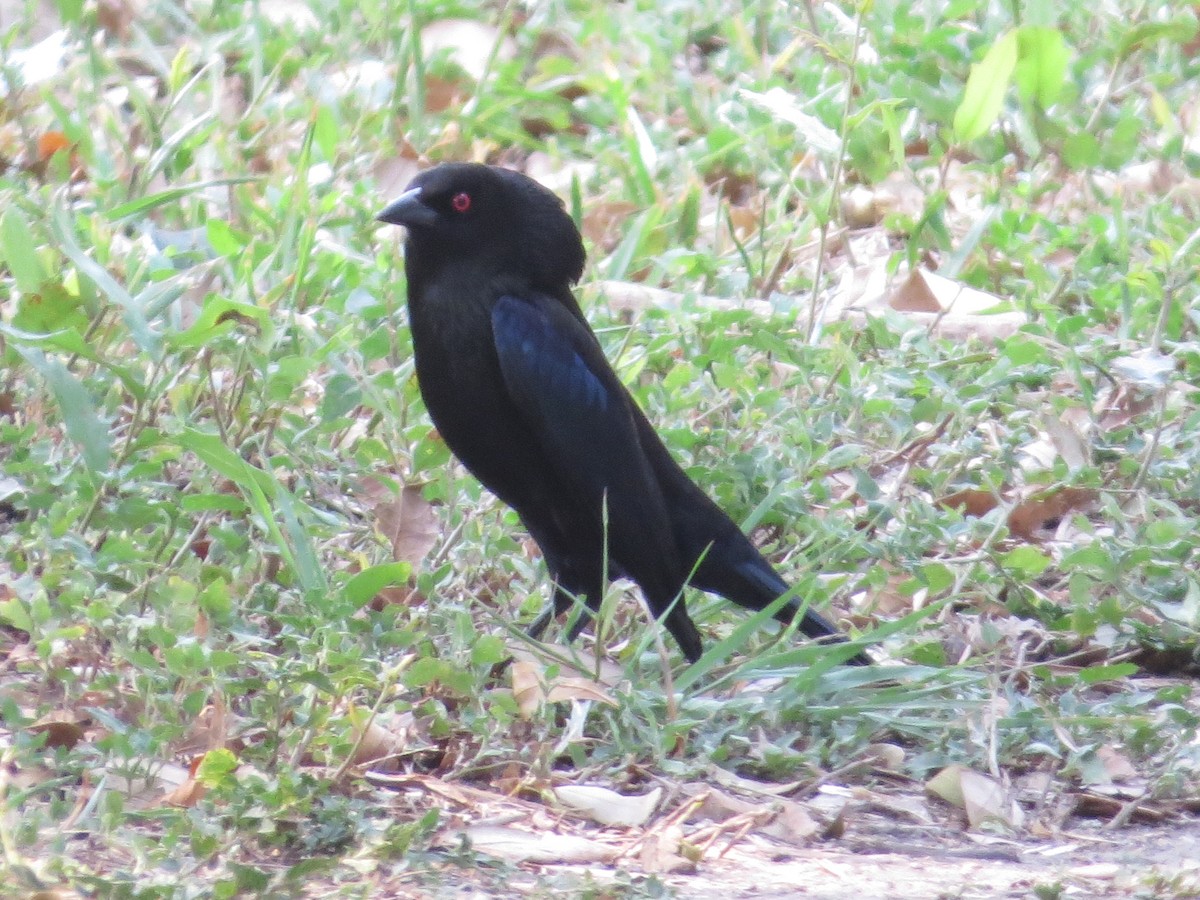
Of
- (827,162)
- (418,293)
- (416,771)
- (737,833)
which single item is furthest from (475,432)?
(827,162)

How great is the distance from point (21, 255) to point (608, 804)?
1508 mm

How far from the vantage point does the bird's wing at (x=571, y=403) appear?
338 cm

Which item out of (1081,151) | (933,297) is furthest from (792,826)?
(1081,151)

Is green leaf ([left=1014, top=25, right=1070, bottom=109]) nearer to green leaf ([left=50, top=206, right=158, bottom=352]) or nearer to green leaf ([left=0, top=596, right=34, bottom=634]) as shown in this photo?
green leaf ([left=50, top=206, right=158, bottom=352])

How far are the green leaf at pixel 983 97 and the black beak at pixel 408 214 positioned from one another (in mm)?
1780

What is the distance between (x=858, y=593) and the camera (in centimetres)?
367

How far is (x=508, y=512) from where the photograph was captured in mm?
3873

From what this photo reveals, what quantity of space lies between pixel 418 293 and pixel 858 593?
43.7 inches

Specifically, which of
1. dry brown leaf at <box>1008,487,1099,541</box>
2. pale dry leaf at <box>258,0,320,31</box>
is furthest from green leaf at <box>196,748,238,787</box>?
pale dry leaf at <box>258,0,320,31</box>

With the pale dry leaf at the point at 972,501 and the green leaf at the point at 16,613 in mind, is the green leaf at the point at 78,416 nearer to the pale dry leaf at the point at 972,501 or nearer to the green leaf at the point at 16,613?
the green leaf at the point at 16,613

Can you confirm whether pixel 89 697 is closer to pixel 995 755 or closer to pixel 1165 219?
pixel 995 755

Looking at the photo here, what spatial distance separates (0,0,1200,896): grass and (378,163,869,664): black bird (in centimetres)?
12

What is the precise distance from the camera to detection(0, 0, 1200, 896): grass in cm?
265

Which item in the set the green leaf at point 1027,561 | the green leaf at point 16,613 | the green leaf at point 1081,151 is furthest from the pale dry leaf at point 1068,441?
the green leaf at point 16,613
